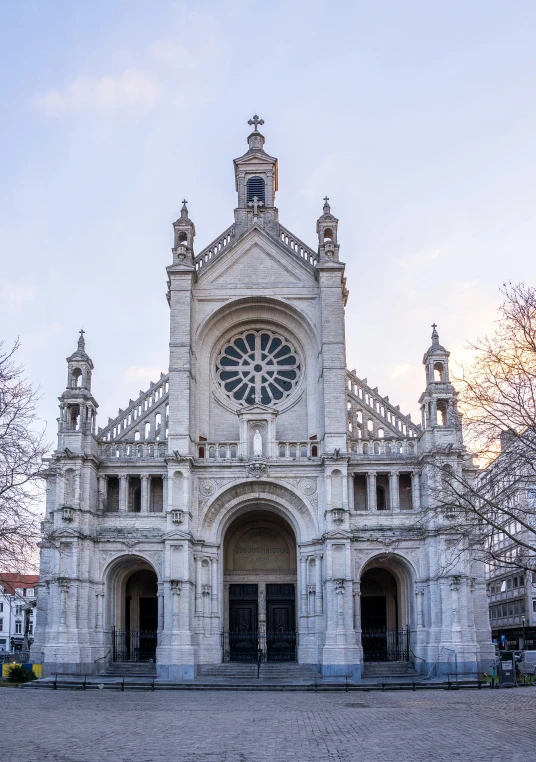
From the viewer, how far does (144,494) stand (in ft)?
145

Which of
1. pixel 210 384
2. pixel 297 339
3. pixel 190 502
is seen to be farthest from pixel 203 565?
pixel 297 339

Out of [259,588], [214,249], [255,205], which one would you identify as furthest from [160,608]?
[255,205]

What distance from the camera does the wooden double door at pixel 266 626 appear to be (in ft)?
145

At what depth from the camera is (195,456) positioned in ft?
146

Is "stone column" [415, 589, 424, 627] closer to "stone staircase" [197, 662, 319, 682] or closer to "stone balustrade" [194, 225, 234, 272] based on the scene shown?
"stone staircase" [197, 662, 319, 682]

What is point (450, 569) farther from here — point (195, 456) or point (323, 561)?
point (195, 456)

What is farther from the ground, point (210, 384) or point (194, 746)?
point (210, 384)

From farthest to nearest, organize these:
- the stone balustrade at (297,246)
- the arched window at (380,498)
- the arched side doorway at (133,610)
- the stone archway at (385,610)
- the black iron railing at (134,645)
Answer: the stone balustrade at (297,246), the arched window at (380,498), the arched side doorway at (133,610), the stone archway at (385,610), the black iron railing at (134,645)

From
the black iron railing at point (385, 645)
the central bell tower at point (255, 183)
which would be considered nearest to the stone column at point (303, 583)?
the black iron railing at point (385, 645)

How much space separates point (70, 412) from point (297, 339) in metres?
13.0

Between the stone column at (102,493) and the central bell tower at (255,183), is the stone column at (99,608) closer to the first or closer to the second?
the stone column at (102,493)

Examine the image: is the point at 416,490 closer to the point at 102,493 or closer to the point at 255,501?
the point at 255,501

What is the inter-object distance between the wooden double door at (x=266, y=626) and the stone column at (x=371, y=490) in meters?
6.34

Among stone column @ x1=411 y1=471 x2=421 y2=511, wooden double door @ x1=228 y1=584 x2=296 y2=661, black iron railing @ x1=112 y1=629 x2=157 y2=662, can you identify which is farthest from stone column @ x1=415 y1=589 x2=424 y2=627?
black iron railing @ x1=112 y1=629 x2=157 y2=662
